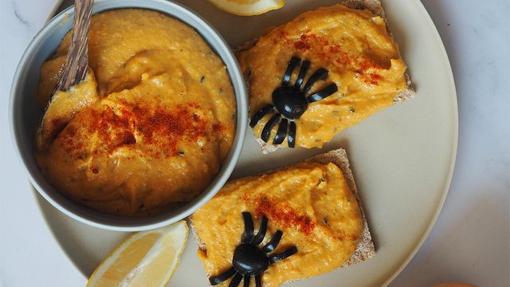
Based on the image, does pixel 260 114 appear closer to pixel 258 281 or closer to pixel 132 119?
pixel 132 119

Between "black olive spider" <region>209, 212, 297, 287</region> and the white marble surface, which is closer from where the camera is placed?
"black olive spider" <region>209, 212, 297, 287</region>

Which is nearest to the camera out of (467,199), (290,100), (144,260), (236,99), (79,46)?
(79,46)

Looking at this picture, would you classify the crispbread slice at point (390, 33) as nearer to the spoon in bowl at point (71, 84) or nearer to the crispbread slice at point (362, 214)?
the crispbread slice at point (362, 214)

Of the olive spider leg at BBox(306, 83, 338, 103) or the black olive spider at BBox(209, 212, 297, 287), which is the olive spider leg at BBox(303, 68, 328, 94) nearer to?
the olive spider leg at BBox(306, 83, 338, 103)

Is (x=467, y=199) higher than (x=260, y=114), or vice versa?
(x=260, y=114)

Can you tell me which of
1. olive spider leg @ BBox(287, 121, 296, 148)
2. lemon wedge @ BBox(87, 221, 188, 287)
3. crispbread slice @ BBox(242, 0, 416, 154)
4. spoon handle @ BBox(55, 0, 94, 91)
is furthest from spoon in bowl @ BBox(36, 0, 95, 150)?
olive spider leg @ BBox(287, 121, 296, 148)

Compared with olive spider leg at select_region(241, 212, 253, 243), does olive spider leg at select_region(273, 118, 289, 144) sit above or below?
above

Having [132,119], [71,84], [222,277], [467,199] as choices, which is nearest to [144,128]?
[132,119]
